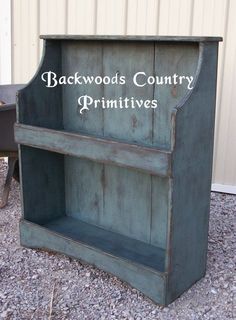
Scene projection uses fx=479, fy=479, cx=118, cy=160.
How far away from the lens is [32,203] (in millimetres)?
2645

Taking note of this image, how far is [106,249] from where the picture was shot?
242 centimetres

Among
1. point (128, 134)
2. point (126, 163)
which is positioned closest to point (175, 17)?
point (128, 134)

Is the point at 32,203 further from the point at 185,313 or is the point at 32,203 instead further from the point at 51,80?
the point at 185,313

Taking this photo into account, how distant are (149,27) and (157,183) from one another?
1612mm

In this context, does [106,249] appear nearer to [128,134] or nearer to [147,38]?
[128,134]

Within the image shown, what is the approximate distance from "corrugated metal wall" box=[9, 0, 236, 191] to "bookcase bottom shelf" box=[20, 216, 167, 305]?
137 cm

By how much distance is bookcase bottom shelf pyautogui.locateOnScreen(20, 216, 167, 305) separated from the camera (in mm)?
2150

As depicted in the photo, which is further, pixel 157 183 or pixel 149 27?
pixel 149 27

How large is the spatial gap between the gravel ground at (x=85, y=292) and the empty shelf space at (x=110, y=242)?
0.13 meters

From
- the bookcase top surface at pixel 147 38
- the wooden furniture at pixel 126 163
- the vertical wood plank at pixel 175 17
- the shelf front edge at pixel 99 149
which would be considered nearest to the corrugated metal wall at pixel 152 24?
the vertical wood plank at pixel 175 17

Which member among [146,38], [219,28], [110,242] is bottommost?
[110,242]

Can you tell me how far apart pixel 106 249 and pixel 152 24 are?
1.88 m

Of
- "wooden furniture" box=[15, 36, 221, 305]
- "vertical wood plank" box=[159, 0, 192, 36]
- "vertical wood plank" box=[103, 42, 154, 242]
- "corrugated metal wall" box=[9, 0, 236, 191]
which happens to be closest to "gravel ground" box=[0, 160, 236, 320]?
"wooden furniture" box=[15, 36, 221, 305]

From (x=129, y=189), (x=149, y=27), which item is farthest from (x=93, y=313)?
(x=149, y=27)
